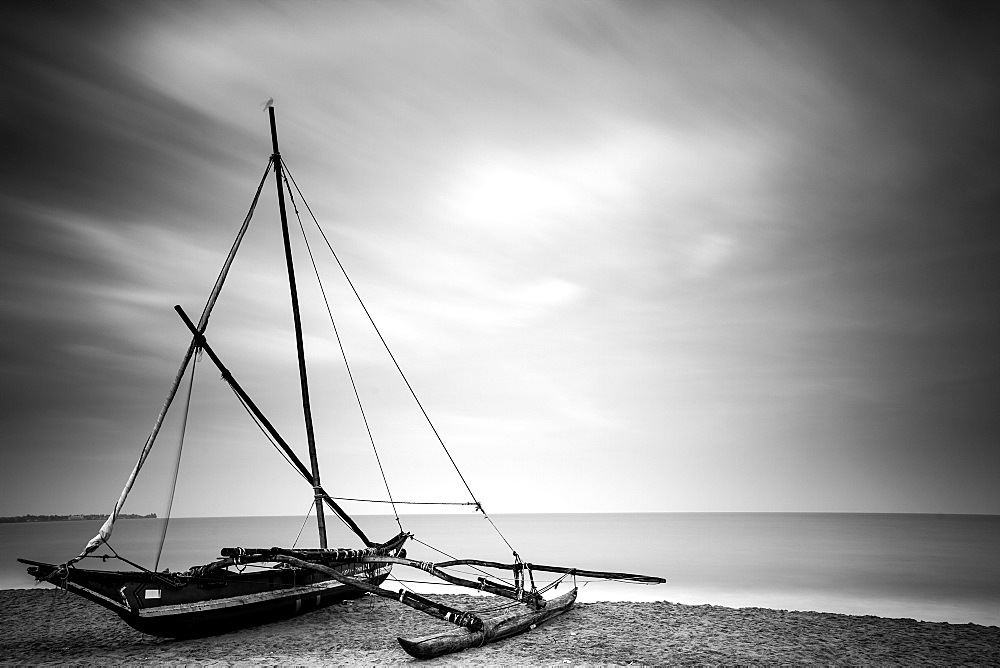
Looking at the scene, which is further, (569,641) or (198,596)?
(569,641)

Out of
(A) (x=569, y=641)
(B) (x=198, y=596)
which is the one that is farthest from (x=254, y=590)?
(A) (x=569, y=641)

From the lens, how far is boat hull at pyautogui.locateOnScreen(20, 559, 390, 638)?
9.86m

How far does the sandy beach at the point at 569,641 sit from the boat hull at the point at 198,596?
0.96ft

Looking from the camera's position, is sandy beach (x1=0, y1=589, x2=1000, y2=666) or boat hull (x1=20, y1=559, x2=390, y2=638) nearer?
boat hull (x1=20, y1=559, x2=390, y2=638)

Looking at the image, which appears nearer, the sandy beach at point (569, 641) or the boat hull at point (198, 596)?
the boat hull at point (198, 596)

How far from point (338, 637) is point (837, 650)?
349 inches

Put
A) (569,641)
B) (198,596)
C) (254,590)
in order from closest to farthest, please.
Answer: (198,596) → (569,641) → (254,590)

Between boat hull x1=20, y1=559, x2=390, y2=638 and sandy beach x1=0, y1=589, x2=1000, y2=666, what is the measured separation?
0.29 meters

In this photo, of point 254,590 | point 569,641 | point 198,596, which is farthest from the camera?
point 254,590

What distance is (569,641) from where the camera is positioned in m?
11.4

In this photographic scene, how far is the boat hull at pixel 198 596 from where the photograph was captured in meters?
9.86

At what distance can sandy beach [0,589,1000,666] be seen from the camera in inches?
399

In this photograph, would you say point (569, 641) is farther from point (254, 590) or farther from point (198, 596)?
point (198, 596)

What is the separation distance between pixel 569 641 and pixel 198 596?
21.9ft
